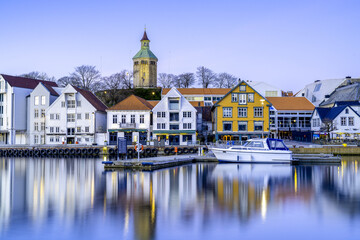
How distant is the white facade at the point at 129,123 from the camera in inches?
2530

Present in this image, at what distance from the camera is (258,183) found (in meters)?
29.2

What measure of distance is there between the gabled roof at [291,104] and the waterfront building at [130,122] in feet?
88.6

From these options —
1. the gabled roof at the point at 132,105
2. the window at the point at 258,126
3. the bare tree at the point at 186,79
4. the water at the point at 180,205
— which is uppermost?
the bare tree at the point at 186,79

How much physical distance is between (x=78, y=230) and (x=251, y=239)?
22.8 feet

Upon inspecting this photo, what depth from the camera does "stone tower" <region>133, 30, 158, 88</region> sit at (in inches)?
5305

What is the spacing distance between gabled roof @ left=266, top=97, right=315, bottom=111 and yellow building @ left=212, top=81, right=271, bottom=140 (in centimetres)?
1303

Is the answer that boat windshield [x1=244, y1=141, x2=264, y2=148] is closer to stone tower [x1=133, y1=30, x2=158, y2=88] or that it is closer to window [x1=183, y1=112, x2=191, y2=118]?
window [x1=183, y1=112, x2=191, y2=118]

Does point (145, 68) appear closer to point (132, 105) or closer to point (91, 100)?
point (91, 100)

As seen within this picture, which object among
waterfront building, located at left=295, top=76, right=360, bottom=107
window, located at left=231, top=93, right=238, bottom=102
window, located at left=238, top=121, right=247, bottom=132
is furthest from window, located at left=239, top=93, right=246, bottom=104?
waterfront building, located at left=295, top=76, right=360, bottom=107

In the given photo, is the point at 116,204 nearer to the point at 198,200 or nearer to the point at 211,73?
the point at 198,200

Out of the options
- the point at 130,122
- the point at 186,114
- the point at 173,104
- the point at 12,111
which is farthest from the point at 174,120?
the point at 12,111

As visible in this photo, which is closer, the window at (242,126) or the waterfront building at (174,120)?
the waterfront building at (174,120)

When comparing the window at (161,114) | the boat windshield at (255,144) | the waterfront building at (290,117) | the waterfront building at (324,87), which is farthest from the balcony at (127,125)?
the waterfront building at (324,87)

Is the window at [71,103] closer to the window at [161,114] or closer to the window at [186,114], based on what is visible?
the window at [161,114]
